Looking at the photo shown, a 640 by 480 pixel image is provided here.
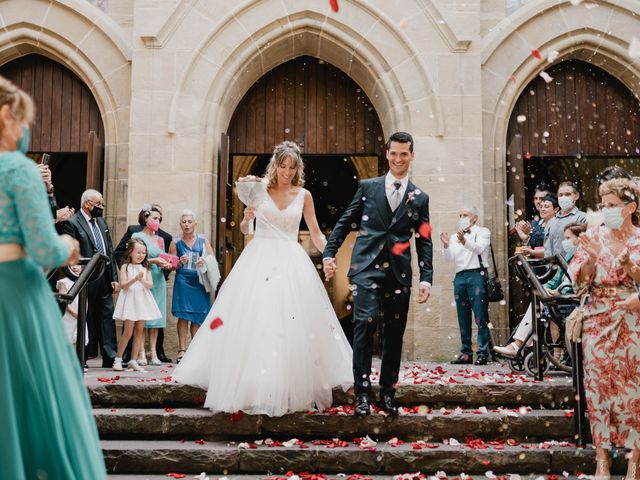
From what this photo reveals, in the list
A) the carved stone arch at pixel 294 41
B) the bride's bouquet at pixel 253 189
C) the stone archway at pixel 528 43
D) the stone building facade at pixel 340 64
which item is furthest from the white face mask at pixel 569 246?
the stone archway at pixel 528 43

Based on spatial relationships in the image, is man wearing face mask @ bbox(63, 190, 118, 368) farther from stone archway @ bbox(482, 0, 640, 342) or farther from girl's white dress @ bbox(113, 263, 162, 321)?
stone archway @ bbox(482, 0, 640, 342)

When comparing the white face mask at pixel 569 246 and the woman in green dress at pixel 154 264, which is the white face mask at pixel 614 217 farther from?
the woman in green dress at pixel 154 264

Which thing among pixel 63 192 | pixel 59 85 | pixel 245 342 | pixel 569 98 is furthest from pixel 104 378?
pixel 63 192

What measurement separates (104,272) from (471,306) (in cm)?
416

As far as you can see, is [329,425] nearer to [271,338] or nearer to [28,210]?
[271,338]

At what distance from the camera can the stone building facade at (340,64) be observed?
29.7ft

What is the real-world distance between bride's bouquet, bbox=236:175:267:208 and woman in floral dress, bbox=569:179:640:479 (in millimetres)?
2398

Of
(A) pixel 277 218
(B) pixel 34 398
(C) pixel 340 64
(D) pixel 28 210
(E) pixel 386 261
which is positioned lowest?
(B) pixel 34 398

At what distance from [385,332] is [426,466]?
95 centimetres

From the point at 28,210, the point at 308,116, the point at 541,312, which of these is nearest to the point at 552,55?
the point at 308,116

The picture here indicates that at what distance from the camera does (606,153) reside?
33.3 ft

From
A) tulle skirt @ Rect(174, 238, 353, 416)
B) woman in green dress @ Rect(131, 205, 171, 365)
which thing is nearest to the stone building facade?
woman in green dress @ Rect(131, 205, 171, 365)

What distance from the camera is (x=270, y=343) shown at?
495 cm

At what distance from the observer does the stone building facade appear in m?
9.05
